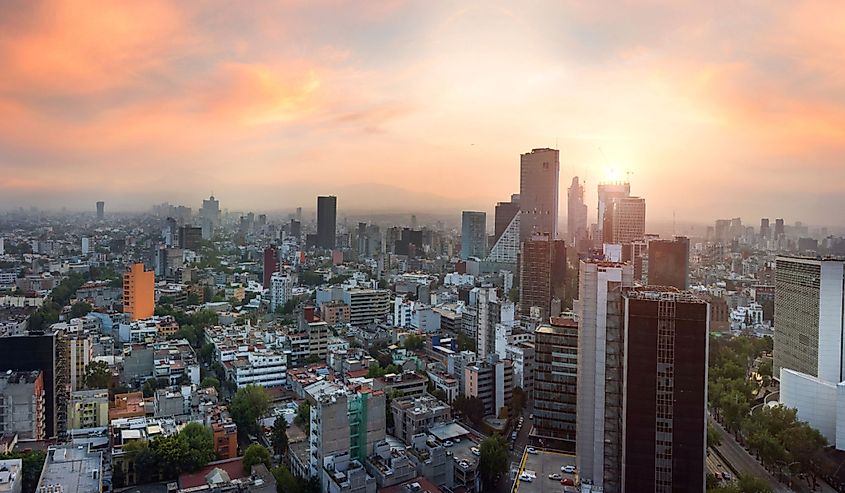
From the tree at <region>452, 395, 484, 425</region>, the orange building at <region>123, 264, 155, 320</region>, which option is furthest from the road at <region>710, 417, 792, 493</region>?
the orange building at <region>123, 264, 155, 320</region>

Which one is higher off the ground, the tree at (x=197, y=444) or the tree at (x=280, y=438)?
the tree at (x=197, y=444)

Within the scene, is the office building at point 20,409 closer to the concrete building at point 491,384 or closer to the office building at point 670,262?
the concrete building at point 491,384

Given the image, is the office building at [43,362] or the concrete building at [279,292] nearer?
the office building at [43,362]

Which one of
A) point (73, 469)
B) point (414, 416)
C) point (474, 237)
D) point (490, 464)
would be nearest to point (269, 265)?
point (474, 237)

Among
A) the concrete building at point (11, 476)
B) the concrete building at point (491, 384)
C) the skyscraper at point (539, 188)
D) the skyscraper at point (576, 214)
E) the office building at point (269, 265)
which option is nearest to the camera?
the concrete building at point (11, 476)

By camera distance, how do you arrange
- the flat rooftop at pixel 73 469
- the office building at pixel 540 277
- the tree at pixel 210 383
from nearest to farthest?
the flat rooftop at pixel 73 469 → the tree at pixel 210 383 → the office building at pixel 540 277

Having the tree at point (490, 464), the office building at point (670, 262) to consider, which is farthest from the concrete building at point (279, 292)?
the tree at point (490, 464)
